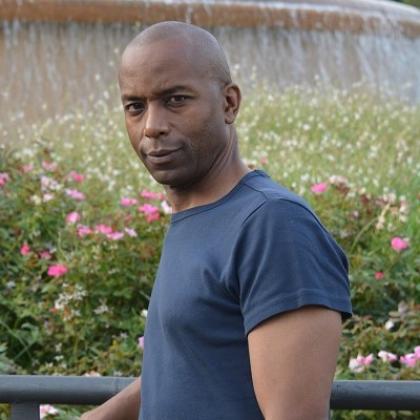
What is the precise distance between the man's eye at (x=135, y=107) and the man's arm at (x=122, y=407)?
1.73 ft

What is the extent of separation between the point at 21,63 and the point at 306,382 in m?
10.7

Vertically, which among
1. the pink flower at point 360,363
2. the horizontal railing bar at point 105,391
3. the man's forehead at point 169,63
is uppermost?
the man's forehead at point 169,63

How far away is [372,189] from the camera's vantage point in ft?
22.6

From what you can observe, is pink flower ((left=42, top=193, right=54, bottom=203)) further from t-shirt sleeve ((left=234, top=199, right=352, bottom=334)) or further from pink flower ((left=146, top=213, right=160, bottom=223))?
t-shirt sleeve ((left=234, top=199, right=352, bottom=334))

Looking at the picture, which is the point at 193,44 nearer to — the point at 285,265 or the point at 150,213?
the point at 285,265

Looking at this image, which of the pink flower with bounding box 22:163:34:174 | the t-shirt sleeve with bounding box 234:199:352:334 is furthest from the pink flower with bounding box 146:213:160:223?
the t-shirt sleeve with bounding box 234:199:352:334

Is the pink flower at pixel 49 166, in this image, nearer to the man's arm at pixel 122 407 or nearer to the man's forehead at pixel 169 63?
the man's arm at pixel 122 407

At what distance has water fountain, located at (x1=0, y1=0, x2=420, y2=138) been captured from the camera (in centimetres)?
1190

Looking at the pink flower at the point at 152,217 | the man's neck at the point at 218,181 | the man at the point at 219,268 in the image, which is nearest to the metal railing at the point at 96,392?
the man at the point at 219,268

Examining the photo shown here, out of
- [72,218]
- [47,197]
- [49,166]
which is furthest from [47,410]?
[49,166]

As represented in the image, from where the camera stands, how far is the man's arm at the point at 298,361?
5.40 feet

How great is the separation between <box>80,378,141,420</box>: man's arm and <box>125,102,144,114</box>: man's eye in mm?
528

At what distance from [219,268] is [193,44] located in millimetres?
351

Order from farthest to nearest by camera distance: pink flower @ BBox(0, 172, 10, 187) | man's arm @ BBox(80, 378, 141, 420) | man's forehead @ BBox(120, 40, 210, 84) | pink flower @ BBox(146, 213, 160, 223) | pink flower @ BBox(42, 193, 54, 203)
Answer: pink flower @ BBox(0, 172, 10, 187) < pink flower @ BBox(42, 193, 54, 203) < pink flower @ BBox(146, 213, 160, 223) < man's arm @ BBox(80, 378, 141, 420) < man's forehead @ BBox(120, 40, 210, 84)
